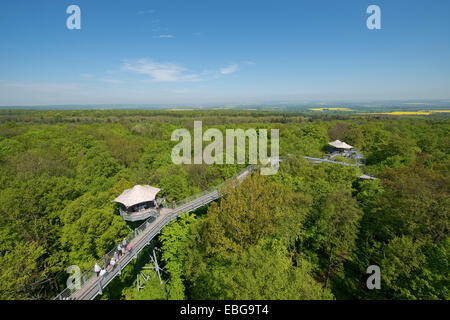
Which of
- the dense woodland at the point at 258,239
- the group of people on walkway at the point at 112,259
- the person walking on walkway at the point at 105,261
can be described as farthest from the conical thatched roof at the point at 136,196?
the person walking on walkway at the point at 105,261

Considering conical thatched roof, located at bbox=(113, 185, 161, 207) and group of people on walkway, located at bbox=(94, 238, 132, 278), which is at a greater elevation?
conical thatched roof, located at bbox=(113, 185, 161, 207)

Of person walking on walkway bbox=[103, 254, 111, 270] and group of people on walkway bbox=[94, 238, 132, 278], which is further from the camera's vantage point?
person walking on walkway bbox=[103, 254, 111, 270]

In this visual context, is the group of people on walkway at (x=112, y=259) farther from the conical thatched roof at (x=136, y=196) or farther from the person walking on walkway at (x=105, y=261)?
the conical thatched roof at (x=136, y=196)

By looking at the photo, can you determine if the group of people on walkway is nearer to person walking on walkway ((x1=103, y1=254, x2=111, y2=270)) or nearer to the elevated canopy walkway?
person walking on walkway ((x1=103, y1=254, x2=111, y2=270))

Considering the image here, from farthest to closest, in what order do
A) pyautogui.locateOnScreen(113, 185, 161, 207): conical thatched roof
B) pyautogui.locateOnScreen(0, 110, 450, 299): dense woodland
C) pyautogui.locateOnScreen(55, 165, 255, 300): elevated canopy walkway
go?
pyautogui.locateOnScreen(113, 185, 161, 207): conical thatched roof → pyautogui.locateOnScreen(0, 110, 450, 299): dense woodland → pyautogui.locateOnScreen(55, 165, 255, 300): elevated canopy walkway

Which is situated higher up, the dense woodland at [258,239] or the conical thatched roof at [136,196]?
the conical thatched roof at [136,196]

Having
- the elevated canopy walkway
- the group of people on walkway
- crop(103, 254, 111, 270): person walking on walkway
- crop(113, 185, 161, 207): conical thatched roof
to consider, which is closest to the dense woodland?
the elevated canopy walkway

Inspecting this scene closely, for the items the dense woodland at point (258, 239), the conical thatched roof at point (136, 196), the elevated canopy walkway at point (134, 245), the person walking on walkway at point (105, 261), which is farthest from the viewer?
the conical thatched roof at point (136, 196)

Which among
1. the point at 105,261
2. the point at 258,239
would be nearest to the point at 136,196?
the point at 105,261
